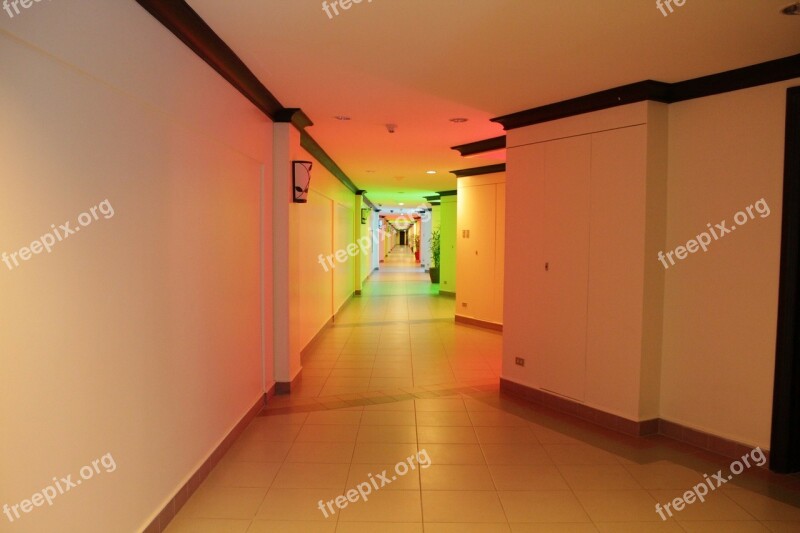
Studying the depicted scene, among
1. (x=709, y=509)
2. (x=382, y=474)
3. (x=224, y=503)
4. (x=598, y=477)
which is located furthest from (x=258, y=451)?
(x=709, y=509)

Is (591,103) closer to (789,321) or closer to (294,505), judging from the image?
(789,321)

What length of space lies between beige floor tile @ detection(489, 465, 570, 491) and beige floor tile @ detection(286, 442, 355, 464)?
112 cm

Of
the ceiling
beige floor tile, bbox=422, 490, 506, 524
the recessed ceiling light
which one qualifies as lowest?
beige floor tile, bbox=422, 490, 506, 524

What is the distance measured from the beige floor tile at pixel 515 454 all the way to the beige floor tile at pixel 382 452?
1.96ft

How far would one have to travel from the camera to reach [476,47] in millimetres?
3580

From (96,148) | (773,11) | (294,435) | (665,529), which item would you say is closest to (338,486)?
(294,435)


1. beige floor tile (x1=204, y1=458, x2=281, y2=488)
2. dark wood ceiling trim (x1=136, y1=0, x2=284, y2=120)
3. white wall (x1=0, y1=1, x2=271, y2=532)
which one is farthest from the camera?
beige floor tile (x1=204, y1=458, x2=281, y2=488)

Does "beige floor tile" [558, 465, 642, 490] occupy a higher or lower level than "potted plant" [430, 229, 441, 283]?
lower

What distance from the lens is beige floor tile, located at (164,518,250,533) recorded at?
300cm

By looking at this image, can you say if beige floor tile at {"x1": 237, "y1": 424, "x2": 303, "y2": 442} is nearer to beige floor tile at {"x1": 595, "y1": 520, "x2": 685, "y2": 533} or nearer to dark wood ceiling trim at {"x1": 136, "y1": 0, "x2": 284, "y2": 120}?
beige floor tile at {"x1": 595, "y1": 520, "x2": 685, "y2": 533}

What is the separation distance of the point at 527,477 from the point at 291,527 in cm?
167

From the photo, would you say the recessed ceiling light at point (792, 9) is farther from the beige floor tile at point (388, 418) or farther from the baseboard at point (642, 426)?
the beige floor tile at point (388, 418)

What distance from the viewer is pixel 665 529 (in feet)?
10.1

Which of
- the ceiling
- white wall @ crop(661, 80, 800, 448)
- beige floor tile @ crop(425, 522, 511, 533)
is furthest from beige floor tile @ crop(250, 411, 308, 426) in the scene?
white wall @ crop(661, 80, 800, 448)
